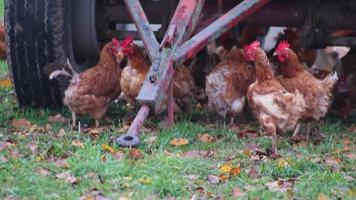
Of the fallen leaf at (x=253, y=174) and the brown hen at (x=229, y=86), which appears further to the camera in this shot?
the brown hen at (x=229, y=86)

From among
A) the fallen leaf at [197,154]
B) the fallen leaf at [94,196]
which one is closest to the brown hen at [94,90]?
the fallen leaf at [197,154]

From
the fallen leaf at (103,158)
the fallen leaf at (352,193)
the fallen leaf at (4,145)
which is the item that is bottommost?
the fallen leaf at (352,193)

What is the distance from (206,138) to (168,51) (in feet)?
2.47

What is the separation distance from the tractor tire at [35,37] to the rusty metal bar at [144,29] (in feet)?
2.27

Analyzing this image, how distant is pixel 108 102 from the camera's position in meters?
7.12

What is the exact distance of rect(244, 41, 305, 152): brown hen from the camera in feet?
21.5

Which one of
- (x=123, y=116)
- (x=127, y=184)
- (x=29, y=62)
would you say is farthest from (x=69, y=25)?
(x=127, y=184)

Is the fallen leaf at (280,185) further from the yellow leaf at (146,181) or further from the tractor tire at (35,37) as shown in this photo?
the tractor tire at (35,37)

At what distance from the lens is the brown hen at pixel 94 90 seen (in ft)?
22.6

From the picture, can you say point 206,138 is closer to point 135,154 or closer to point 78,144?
point 135,154

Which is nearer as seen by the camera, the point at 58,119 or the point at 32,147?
the point at 32,147

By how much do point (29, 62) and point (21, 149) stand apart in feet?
4.18

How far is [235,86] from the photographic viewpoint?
7.31 m

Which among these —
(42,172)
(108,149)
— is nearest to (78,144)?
(108,149)
